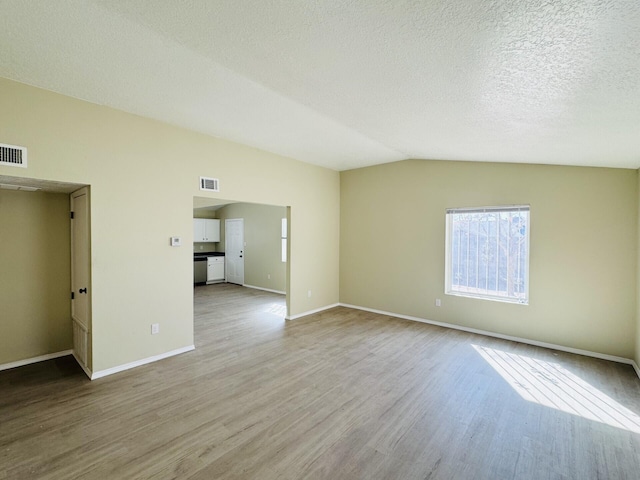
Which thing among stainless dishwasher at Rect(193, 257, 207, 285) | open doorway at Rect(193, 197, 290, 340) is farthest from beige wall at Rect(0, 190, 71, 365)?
stainless dishwasher at Rect(193, 257, 207, 285)

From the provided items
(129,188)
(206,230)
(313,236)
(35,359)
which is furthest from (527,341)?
(206,230)

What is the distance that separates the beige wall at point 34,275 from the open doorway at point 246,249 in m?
3.36

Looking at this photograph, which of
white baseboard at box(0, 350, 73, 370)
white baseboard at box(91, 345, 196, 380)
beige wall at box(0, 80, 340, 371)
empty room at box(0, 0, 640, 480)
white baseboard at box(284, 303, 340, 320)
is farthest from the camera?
white baseboard at box(284, 303, 340, 320)

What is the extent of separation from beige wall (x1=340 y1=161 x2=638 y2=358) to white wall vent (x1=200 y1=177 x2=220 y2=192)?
2.89 meters

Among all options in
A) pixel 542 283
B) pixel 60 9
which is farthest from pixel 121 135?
pixel 542 283

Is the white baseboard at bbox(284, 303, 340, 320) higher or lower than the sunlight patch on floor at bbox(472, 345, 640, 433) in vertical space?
higher

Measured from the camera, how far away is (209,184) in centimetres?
399

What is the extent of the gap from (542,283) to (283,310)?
172 inches

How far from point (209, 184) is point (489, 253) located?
4245 millimetres

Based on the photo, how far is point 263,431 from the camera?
2.28 meters

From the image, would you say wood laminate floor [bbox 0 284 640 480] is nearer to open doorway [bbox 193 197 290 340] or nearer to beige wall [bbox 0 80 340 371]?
beige wall [bbox 0 80 340 371]

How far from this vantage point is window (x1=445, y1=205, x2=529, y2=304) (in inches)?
165

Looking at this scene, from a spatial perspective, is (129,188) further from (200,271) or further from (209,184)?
(200,271)

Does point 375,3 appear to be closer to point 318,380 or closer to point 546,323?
point 318,380
